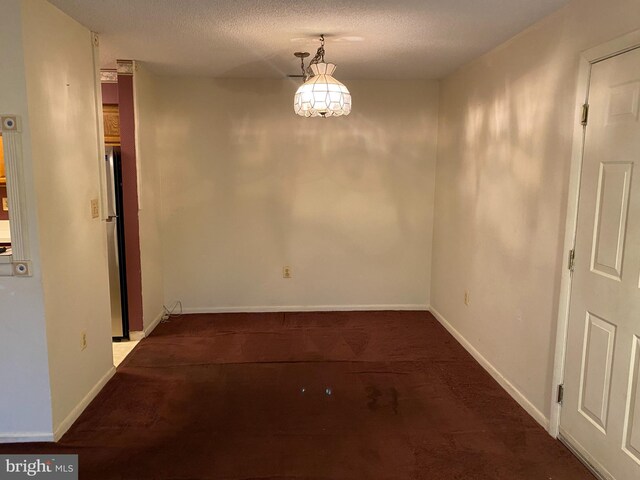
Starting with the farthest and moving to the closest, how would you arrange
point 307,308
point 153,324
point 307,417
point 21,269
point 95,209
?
point 307,308 < point 153,324 < point 95,209 < point 307,417 < point 21,269

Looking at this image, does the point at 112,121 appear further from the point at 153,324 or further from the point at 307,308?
the point at 307,308

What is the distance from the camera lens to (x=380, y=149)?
4422 mm

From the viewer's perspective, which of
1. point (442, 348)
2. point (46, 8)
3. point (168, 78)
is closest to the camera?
point (46, 8)

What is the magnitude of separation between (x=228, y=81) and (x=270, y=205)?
4.18 ft

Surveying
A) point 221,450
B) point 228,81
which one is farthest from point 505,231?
point 228,81

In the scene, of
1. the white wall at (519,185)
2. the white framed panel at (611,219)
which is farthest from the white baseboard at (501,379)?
the white framed panel at (611,219)

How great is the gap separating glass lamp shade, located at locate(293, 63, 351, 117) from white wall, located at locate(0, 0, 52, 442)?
5.02 feet

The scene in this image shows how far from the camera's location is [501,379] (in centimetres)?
303

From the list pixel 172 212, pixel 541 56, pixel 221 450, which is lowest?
pixel 221 450

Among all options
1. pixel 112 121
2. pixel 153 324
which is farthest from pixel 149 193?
pixel 153 324

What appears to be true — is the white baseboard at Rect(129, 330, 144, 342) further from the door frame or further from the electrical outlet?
the door frame

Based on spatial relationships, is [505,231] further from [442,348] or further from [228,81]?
[228,81]

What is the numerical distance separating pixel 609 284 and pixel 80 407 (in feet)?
9.81

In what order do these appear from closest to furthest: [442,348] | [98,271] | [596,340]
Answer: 1. [596,340]
2. [98,271]
3. [442,348]
